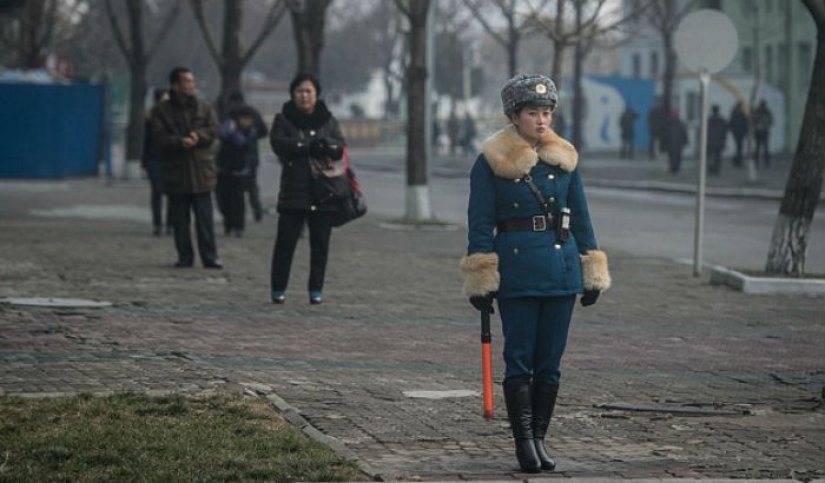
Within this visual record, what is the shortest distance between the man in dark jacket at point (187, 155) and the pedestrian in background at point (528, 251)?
9148mm

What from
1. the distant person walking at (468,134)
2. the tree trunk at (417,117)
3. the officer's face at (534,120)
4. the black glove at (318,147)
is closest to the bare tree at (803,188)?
the black glove at (318,147)

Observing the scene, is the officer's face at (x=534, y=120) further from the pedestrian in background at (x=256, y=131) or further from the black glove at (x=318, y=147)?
the pedestrian in background at (x=256, y=131)

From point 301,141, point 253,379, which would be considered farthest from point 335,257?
point 253,379

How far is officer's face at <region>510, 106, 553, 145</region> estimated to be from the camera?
757cm

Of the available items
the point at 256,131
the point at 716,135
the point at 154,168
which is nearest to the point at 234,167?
the point at 256,131

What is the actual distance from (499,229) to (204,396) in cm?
196

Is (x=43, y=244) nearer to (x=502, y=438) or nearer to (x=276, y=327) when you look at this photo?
(x=276, y=327)

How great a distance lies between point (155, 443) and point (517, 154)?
193 centimetres

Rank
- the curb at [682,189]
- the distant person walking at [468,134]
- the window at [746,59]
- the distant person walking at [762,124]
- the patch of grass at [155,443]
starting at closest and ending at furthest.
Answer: the patch of grass at [155,443]
the curb at [682,189]
the distant person walking at [762,124]
the distant person walking at [468,134]
the window at [746,59]

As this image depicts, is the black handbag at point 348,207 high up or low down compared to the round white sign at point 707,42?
down

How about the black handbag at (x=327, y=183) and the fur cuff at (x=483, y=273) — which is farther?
the black handbag at (x=327, y=183)

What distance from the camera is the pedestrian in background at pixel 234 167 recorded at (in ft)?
71.5

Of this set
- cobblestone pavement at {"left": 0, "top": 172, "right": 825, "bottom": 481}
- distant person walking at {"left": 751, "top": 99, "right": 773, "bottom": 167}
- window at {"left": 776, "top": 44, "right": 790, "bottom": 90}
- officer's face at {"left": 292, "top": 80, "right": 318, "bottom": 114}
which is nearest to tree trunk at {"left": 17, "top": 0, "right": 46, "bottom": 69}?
distant person walking at {"left": 751, "top": 99, "right": 773, "bottom": 167}

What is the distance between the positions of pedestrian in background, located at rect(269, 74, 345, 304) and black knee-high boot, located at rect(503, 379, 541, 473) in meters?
6.26
